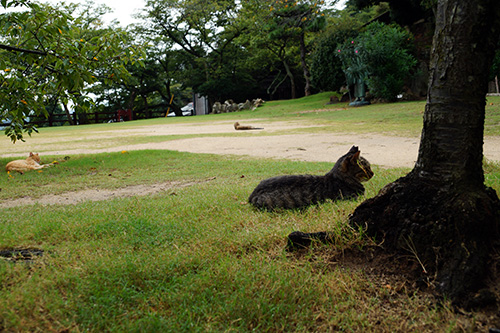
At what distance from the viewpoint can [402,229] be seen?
2307 mm

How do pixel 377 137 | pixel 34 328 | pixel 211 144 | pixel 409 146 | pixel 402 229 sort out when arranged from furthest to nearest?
pixel 211 144 → pixel 377 137 → pixel 409 146 → pixel 402 229 → pixel 34 328

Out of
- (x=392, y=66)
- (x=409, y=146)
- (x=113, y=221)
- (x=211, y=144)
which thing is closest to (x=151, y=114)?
(x=392, y=66)

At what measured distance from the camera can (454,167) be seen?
220 centimetres

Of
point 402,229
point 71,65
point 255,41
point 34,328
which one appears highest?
point 255,41

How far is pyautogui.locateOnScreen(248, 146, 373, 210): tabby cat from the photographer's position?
3.54m

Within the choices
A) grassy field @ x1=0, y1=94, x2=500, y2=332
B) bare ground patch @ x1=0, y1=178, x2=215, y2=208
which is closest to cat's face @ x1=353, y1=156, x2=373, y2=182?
grassy field @ x1=0, y1=94, x2=500, y2=332

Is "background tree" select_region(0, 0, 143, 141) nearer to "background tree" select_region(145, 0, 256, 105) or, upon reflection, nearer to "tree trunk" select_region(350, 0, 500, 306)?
"tree trunk" select_region(350, 0, 500, 306)

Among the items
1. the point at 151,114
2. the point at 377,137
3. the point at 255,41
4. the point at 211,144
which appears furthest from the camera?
the point at 151,114

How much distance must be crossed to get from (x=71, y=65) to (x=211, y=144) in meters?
5.72

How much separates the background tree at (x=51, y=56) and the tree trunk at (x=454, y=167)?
11.5 ft

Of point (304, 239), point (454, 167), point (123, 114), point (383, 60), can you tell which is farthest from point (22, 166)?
point (123, 114)

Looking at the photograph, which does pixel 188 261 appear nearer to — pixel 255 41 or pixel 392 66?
pixel 392 66

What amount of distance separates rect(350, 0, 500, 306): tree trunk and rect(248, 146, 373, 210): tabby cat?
47.3 inches

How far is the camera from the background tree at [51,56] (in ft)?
14.6
